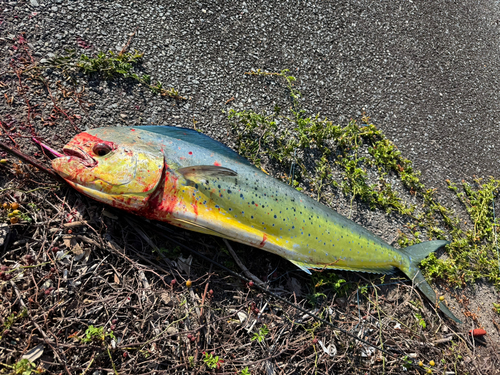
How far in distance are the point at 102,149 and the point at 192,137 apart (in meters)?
0.70

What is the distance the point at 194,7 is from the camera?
3.33 m

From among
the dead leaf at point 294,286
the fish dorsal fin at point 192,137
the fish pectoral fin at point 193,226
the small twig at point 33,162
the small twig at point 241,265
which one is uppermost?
the fish dorsal fin at point 192,137

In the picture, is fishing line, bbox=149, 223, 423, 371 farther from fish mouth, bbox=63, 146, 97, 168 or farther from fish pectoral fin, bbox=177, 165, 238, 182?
fish mouth, bbox=63, 146, 97, 168

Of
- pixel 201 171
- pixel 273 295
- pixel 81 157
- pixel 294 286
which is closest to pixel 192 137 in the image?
pixel 201 171

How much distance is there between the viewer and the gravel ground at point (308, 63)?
282cm

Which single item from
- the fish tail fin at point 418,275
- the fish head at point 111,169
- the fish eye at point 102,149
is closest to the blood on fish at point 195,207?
the fish head at point 111,169

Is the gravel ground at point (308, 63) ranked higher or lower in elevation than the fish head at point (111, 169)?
higher

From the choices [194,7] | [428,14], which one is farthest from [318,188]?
[428,14]

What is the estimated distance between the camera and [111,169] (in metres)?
2.13

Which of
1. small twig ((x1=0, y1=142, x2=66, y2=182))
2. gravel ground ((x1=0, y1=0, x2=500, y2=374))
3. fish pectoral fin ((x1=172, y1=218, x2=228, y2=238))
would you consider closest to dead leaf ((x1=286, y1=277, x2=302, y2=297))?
fish pectoral fin ((x1=172, y1=218, x2=228, y2=238))

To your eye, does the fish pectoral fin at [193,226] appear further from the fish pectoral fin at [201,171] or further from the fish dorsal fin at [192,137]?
the fish dorsal fin at [192,137]

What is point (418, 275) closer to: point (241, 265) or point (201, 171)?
point (241, 265)

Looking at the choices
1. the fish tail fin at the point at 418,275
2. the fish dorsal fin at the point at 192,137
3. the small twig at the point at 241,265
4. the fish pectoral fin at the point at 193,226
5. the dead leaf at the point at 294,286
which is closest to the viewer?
the fish pectoral fin at the point at 193,226

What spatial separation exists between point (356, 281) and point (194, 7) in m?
3.41
